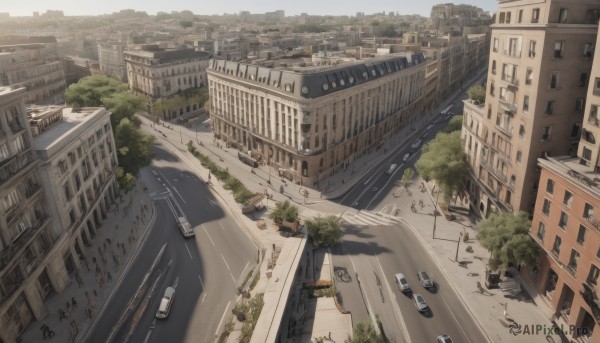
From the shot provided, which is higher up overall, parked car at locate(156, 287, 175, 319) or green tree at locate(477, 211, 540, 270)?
green tree at locate(477, 211, 540, 270)

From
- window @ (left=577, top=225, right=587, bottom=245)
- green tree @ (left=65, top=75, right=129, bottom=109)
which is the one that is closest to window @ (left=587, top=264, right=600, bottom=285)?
window @ (left=577, top=225, right=587, bottom=245)

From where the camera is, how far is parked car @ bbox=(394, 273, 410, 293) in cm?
5612

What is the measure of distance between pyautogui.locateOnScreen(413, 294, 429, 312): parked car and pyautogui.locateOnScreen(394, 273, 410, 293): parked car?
2.13m

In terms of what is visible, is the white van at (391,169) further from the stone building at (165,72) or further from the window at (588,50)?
the stone building at (165,72)

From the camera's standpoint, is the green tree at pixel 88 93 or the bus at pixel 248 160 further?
the green tree at pixel 88 93

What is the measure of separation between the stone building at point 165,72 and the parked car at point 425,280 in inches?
4474

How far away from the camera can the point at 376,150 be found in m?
116

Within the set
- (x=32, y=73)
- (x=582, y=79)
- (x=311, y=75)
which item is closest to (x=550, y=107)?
(x=582, y=79)

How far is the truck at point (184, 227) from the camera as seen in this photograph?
70.5 m

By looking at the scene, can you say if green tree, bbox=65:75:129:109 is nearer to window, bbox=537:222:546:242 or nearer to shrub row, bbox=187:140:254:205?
shrub row, bbox=187:140:254:205

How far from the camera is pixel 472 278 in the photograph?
193 ft

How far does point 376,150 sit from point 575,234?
2806 inches

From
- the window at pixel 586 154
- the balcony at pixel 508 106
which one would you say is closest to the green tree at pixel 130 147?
the balcony at pixel 508 106

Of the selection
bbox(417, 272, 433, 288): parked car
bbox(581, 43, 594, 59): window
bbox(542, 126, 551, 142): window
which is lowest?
bbox(417, 272, 433, 288): parked car
